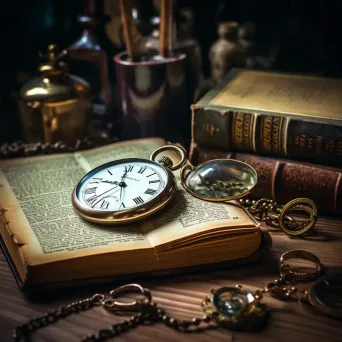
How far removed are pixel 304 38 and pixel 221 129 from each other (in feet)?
1.75

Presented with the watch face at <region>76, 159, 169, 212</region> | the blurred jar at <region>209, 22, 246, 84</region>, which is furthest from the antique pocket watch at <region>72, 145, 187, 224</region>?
the blurred jar at <region>209, 22, 246, 84</region>

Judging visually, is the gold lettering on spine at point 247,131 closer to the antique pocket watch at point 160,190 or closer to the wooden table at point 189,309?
the antique pocket watch at point 160,190

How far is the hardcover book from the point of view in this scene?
1.08 m

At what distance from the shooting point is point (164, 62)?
1280mm

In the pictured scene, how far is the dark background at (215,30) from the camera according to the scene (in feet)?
4.92

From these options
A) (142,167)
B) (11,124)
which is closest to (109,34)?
(11,124)

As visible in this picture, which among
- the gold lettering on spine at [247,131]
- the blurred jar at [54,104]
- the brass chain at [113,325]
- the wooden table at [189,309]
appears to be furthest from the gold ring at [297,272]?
the blurred jar at [54,104]

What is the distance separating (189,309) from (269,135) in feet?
1.41

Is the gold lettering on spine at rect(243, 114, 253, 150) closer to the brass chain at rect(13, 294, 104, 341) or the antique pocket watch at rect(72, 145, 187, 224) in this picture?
the antique pocket watch at rect(72, 145, 187, 224)

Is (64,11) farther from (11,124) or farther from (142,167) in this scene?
(142,167)

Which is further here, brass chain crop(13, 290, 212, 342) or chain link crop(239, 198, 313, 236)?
chain link crop(239, 198, 313, 236)

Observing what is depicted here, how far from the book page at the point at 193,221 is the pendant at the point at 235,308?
0.35 feet

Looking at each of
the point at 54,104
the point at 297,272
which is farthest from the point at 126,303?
the point at 54,104

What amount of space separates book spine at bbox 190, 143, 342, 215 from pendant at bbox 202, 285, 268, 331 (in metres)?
0.33
